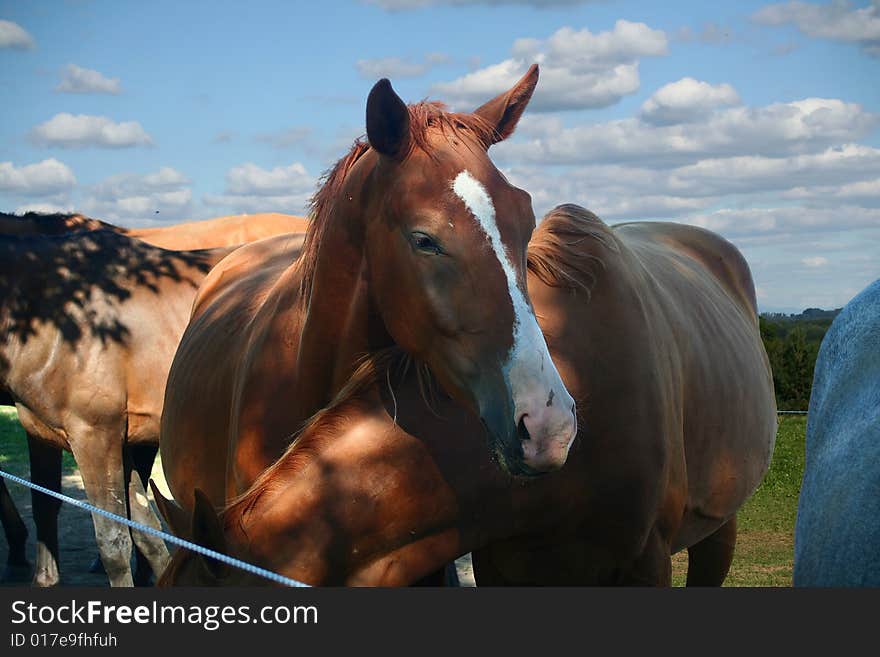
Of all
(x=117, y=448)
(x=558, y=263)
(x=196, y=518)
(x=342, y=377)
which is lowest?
(x=117, y=448)

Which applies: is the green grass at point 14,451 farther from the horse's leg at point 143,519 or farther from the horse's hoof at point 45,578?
the horse's hoof at point 45,578

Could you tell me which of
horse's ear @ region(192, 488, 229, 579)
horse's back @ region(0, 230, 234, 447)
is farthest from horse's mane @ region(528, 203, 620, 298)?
horse's back @ region(0, 230, 234, 447)

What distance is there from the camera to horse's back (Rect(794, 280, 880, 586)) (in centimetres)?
179

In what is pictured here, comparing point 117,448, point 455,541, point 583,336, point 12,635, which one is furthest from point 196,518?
point 117,448

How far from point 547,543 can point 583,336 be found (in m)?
0.59

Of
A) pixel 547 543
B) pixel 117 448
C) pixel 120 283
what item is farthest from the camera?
pixel 120 283

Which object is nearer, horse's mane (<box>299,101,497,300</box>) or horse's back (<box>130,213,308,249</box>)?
horse's mane (<box>299,101,497,300</box>)

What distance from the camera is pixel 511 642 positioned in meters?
2.03

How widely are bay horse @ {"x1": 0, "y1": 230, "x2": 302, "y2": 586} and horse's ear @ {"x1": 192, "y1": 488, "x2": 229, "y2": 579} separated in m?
3.88

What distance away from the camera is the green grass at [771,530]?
6500 mm

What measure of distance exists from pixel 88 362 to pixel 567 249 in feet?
13.7

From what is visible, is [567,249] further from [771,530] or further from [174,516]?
[771,530]

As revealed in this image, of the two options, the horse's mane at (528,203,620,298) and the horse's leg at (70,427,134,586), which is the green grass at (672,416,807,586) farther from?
the horse's mane at (528,203,620,298)

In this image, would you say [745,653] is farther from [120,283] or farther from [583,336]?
[120,283]
